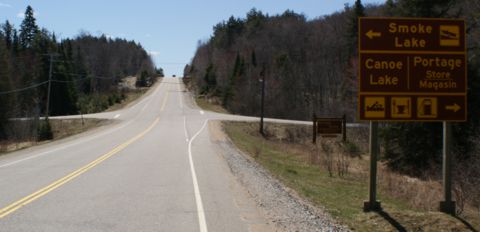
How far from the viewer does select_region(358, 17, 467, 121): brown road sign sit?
10648 millimetres

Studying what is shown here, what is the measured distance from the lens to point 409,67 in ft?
35.1

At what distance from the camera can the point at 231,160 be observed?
72.3 ft

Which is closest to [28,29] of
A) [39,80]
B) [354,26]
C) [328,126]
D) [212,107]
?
[39,80]

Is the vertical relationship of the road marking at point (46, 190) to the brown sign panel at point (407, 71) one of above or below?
below

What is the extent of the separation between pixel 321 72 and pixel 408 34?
289ft

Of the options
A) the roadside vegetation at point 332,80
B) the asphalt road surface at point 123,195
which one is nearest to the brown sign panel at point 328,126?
the roadside vegetation at point 332,80

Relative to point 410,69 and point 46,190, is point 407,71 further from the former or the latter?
point 46,190

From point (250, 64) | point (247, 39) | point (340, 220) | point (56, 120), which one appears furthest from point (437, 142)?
point (247, 39)

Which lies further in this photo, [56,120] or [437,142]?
[56,120]

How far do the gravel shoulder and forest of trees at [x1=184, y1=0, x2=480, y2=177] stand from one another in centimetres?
1185

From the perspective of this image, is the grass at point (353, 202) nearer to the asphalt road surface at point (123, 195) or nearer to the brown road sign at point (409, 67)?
the asphalt road surface at point (123, 195)

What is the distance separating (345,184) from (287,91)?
7818cm

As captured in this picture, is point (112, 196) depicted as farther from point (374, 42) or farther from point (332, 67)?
point (332, 67)

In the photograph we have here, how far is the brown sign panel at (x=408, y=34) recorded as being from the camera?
10.6m
